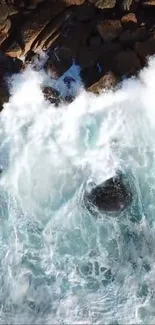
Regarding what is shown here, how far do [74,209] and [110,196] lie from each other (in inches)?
39.4

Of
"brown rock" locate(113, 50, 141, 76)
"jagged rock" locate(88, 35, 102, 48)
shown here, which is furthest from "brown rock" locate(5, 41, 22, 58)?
"brown rock" locate(113, 50, 141, 76)

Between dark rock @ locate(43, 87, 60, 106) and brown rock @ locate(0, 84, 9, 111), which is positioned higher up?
brown rock @ locate(0, 84, 9, 111)

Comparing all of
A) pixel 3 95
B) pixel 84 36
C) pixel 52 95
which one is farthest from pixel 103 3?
pixel 3 95

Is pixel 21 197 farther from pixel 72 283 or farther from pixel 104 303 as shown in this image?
pixel 104 303

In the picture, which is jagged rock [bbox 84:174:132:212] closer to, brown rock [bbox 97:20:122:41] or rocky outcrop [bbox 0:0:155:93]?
rocky outcrop [bbox 0:0:155:93]

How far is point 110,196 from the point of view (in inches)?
481

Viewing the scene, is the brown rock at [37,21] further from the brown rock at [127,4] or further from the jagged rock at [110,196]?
the jagged rock at [110,196]

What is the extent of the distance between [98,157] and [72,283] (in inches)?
128

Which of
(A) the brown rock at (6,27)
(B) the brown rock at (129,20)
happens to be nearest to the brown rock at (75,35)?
(B) the brown rock at (129,20)

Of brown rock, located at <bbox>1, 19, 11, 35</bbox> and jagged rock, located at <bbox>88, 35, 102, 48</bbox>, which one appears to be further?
jagged rock, located at <bbox>88, 35, 102, 48</bbox>

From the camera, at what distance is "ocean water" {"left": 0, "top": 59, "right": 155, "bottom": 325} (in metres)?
11.9

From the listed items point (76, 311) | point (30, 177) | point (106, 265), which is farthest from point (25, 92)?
point (76, 311)

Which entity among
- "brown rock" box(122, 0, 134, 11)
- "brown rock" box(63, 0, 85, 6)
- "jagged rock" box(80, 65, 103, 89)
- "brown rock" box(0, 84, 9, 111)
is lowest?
"jagged rock" box(80, 65, 103, 89)

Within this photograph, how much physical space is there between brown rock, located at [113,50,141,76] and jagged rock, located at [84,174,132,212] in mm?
2674
